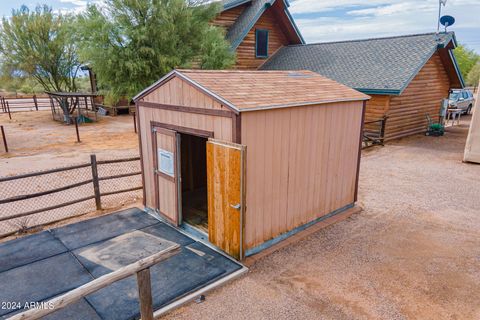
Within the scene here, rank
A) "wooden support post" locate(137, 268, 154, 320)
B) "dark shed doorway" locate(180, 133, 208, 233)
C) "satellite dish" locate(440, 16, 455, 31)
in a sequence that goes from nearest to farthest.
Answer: "wooden support post" locate(137, 268, 154, 320) < "dark shed doorway" locate(180, 133, 208, 233) < "satellite dish" locate(440, 16, 455, 31)

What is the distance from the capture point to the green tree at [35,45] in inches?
879

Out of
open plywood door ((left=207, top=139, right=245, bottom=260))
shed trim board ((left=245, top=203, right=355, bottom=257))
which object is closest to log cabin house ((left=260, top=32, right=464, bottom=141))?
shed trim board ((left=245, top=203, right=355, bottom=257))

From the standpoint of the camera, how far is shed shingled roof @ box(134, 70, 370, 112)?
5.37m

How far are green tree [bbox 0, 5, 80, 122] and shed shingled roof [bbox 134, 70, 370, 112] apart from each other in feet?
60.1

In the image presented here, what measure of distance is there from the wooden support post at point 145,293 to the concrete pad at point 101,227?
107 inches

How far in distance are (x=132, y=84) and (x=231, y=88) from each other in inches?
479

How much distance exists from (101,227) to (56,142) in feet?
36.8

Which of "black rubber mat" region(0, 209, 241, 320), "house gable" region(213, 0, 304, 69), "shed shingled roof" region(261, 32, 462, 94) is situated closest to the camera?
"black rubber mat" region(0, 209, 241, 320)

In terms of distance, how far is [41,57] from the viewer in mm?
22969

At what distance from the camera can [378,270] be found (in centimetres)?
547

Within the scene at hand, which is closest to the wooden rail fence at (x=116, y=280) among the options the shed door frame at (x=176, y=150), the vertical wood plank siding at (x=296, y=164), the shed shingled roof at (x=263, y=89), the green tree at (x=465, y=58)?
the vertical wood plank siding at (x=296, y=164)

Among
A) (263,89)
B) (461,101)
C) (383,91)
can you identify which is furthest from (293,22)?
(263,89)

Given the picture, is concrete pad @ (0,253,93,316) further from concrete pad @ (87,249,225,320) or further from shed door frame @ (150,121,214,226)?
shed door frame @ (150,121,214,226)

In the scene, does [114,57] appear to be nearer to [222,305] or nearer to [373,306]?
Result: [222,305]
